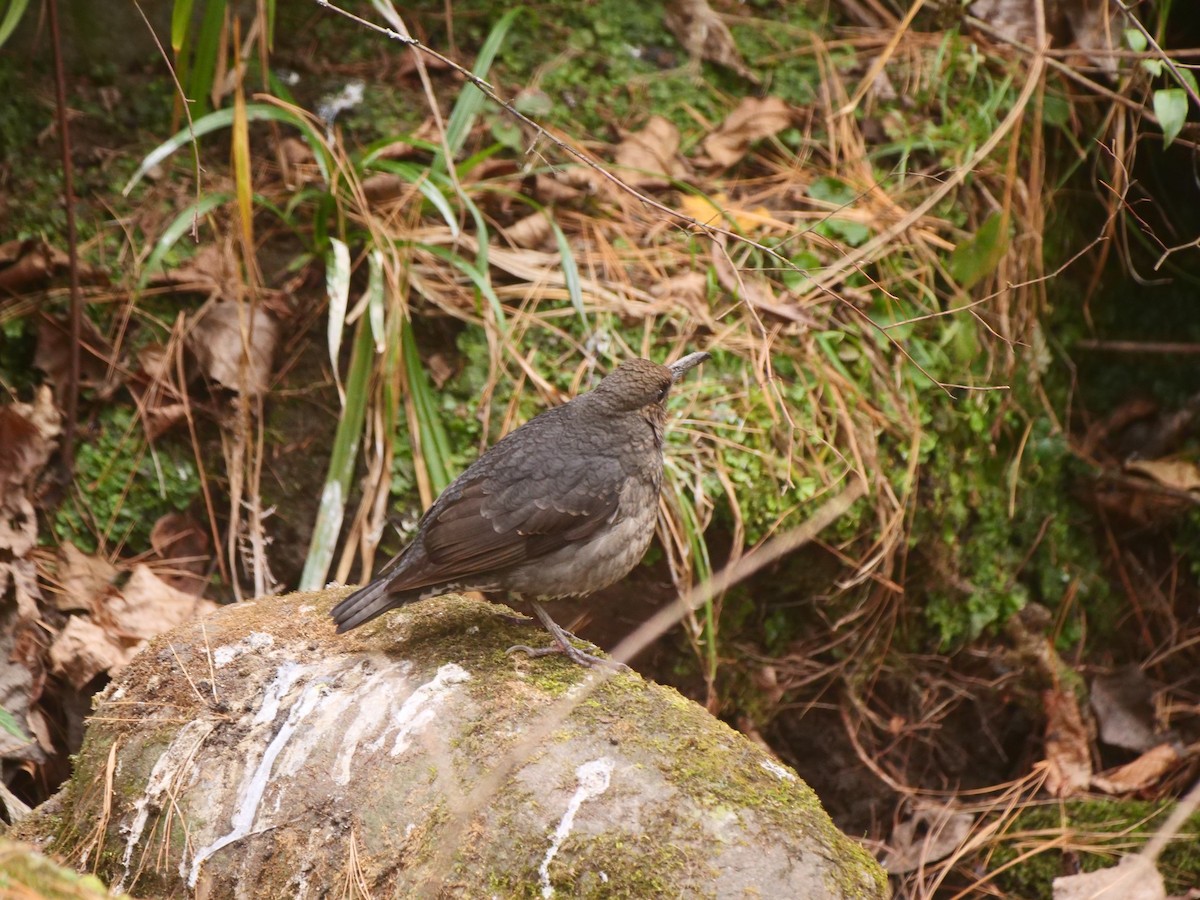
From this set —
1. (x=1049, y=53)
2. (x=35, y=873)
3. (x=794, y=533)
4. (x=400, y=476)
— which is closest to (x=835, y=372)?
(x=794, y=533)

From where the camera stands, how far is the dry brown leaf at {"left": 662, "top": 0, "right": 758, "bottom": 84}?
5859 mm

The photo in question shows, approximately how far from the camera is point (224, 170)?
4984 mm

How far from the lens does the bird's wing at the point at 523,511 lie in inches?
137

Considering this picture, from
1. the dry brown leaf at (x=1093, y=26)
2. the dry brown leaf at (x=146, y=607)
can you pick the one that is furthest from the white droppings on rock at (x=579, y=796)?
the dry brown leaf at (x=1093, y=26)

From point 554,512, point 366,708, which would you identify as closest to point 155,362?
point 554,512

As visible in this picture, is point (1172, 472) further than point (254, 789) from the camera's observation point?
Yes

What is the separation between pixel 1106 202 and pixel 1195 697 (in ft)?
7.60

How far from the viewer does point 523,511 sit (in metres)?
3.59

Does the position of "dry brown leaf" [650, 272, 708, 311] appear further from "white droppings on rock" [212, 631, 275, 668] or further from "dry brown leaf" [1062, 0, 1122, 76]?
"white droppings on rock" [212, 631, 275, 668]

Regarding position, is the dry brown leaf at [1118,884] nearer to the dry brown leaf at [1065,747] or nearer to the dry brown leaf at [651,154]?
the dry brown leaf at [1065,747]

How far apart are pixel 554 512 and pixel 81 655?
5.72ft

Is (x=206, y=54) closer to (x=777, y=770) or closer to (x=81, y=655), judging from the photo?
(x=81, y=655)

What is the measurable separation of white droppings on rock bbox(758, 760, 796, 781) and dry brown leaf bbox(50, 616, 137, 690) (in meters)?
2.27

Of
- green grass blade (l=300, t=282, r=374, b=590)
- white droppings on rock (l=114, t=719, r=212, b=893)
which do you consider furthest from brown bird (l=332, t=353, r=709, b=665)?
green grass blade (l=300, t=282, r=374, b=590)
